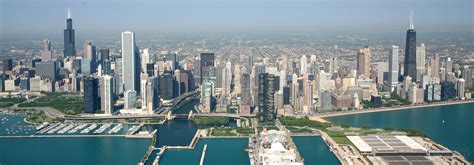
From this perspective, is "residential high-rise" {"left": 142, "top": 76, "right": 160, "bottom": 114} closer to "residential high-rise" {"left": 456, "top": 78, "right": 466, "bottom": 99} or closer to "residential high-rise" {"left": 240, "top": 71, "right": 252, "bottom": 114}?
"residential high-rise" {"left": 240, "top": 71, "right": 252, "bottom": 114}

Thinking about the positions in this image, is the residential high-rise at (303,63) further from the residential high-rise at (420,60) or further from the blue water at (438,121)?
the blue water at (438,121)

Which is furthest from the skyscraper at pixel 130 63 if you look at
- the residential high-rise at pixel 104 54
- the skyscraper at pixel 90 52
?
the residential high-rise at pixel 104 54

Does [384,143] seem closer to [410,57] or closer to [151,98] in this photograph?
[151,98]

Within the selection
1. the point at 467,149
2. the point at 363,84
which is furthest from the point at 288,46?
the point at 467,149

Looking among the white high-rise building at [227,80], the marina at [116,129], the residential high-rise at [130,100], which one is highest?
the white high-rise building at [227,80]

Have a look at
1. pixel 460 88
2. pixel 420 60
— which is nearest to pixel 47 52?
pixel 420 60
